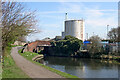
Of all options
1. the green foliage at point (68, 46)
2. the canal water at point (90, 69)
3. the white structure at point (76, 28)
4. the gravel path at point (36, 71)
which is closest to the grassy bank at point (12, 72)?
the gravel path at point (36, 71)

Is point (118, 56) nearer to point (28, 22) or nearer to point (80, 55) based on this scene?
point (80, 55)

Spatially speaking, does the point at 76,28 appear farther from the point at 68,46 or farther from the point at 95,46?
the point at 95,46

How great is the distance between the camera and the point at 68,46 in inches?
1874

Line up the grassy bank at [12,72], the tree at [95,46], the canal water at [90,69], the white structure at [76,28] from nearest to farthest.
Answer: the grassy bank at [12,72] < the canal water at [90,69] < the tree at [95,46] < the white structure at [76,28]

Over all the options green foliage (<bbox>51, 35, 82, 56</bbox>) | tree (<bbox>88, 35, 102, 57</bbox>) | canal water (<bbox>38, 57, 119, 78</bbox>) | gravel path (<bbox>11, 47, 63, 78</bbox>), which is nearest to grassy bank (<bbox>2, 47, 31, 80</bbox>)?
gravel path (<bbox>11, 47, 63, 78</bbox>)

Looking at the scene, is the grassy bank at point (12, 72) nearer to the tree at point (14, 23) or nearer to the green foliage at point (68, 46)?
the tree at point (14, 23)

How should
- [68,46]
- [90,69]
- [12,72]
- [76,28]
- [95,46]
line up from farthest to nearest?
1. [76,28]
2. [68,46]
3. [95,46]
4. [90,69]
5. [12,72]

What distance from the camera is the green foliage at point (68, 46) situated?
4669cm

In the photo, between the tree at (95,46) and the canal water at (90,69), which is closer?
the canal water at (90,69)

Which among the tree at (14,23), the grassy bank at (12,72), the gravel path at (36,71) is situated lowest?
the gravel path at (36,71)

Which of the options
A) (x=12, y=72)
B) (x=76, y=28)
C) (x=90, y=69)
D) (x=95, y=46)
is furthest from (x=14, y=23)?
(x=76, y=28)

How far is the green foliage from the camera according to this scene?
46.7 m

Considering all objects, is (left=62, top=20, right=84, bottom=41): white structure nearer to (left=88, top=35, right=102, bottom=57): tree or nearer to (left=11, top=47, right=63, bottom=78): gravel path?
(left=88, top=35, right=102, bottom=57): tree

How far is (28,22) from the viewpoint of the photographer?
53.2 ft
